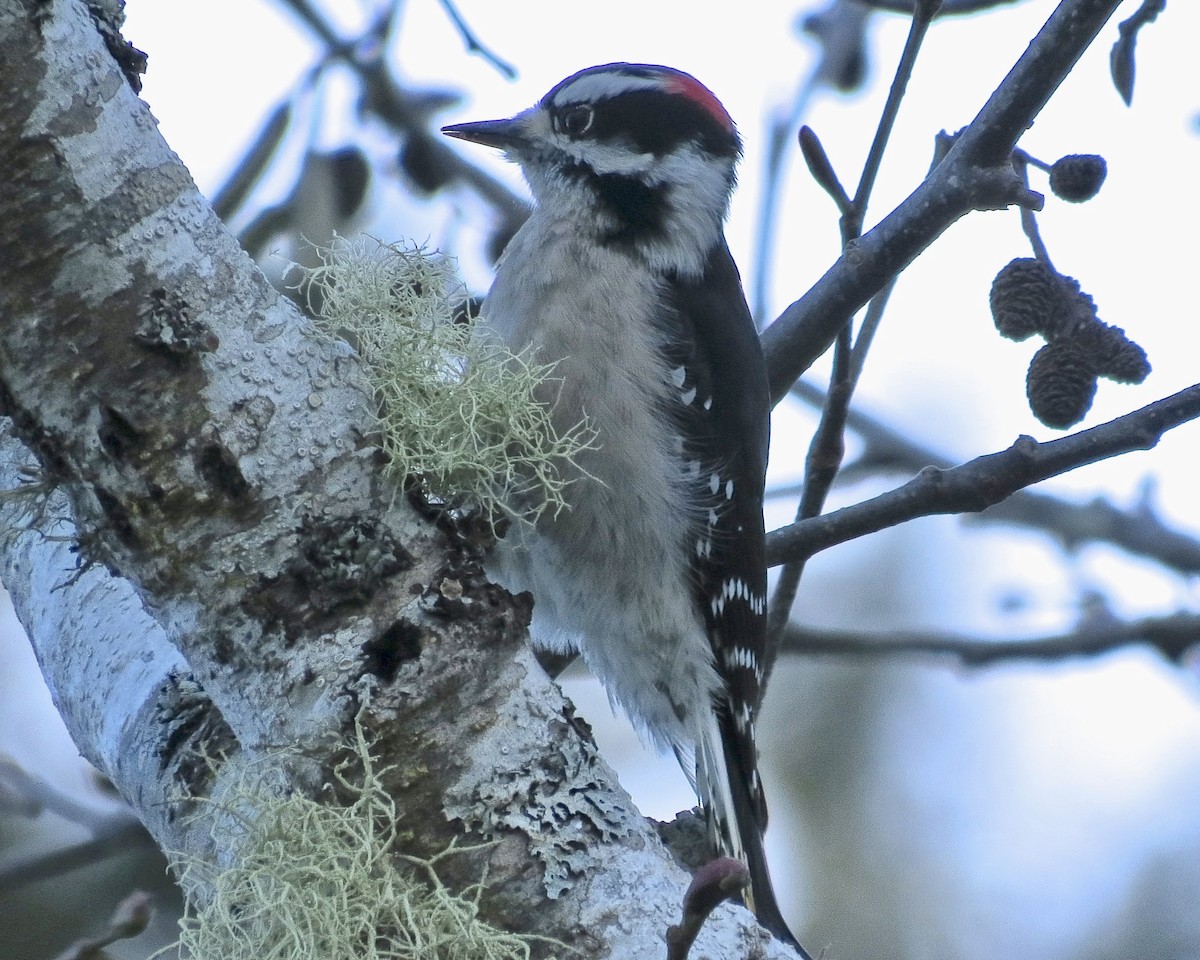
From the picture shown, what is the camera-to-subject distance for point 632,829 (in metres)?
1.66

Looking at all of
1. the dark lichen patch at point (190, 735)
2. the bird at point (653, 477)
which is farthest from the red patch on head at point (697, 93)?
the dark lichen patch at point (190, 735)

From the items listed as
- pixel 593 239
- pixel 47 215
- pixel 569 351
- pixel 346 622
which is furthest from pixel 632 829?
pixel 593 239

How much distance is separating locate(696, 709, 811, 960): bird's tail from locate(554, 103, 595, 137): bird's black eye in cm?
134

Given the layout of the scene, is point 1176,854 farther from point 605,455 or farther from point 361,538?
point 361,538

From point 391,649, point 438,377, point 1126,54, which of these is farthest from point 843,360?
point 391,649

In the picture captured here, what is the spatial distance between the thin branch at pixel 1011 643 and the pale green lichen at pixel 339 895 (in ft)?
5.76

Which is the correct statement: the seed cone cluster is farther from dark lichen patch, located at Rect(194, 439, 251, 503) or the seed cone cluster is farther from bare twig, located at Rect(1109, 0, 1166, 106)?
dark lichen patch, located at Rect(194, 439, 251, 503)

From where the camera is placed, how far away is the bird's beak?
3158 millimetres

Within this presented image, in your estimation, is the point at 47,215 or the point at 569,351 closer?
the point at 47,215

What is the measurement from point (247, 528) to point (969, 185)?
140 centimetres

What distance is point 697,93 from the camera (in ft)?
10.8

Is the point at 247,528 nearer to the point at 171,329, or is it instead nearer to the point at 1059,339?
the point at 171,329

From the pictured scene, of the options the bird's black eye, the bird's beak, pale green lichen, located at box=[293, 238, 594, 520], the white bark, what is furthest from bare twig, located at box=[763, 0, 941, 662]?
the white bark

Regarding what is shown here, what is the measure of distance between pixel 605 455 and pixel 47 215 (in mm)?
1315
